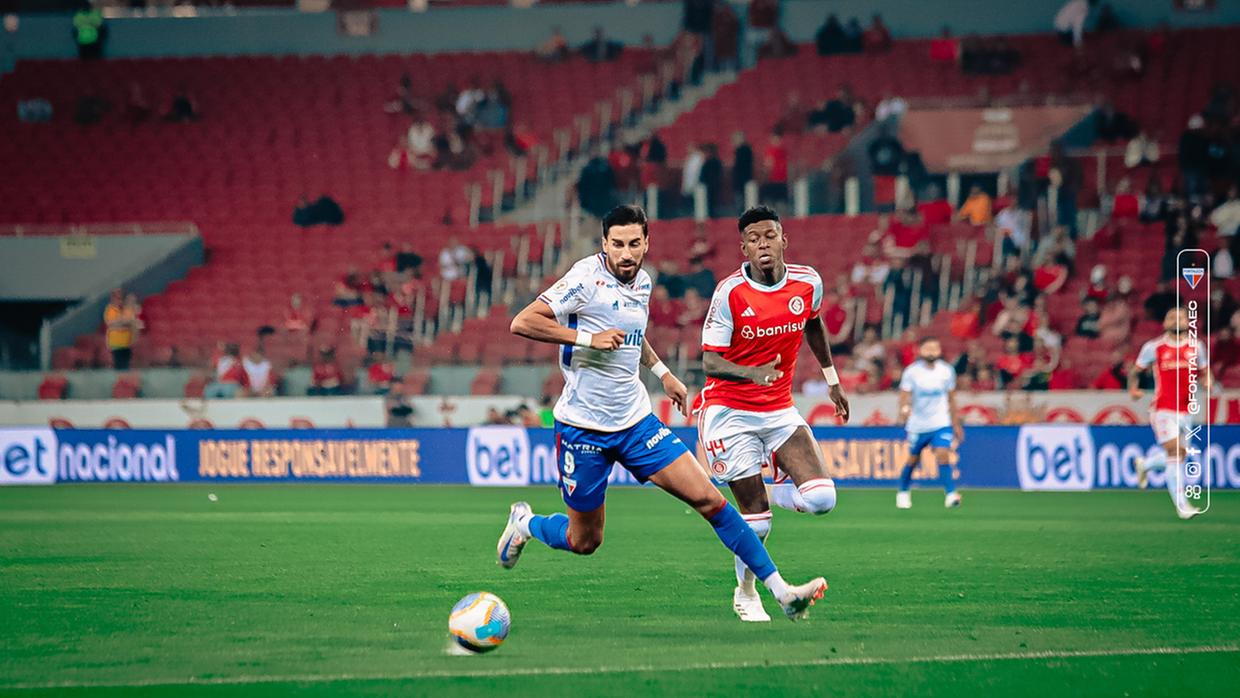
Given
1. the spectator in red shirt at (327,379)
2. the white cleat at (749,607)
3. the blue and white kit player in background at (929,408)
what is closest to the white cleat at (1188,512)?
the blue and white kit player in background at (929,408)

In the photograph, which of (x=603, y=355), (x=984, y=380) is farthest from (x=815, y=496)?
(x=984, y=380)

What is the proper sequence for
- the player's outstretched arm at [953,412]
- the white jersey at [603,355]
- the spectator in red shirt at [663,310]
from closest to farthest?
the white jersey at [603,355] → the player's outstretched arm at [953,412] → the spectator in red shirt at [663,310]

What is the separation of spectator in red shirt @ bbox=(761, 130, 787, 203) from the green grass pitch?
12411mm

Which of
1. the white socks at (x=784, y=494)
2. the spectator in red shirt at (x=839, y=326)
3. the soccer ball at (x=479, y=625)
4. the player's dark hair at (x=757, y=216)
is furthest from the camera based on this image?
the spectator in red shirt at (x=839, y=326)

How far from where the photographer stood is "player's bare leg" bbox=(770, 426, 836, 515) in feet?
32.1

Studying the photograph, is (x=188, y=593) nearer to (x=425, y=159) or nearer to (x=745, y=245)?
(x=745, y=245)

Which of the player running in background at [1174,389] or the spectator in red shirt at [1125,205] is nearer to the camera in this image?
the player running in background at [1174,389]

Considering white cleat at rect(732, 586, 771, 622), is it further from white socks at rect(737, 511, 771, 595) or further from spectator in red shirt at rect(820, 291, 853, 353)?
spectator in red shirt at rect(820, 291, 853, 353)

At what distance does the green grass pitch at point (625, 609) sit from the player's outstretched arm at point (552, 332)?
1503 mm

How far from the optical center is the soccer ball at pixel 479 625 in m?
7.97

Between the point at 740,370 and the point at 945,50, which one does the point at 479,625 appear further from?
the point at 945,50

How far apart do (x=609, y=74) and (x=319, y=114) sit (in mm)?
6076

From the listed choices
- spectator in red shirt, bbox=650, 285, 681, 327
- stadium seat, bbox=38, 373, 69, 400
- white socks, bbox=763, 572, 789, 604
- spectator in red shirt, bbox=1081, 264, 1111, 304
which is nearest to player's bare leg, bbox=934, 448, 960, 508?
spectator in red shirt, bbox=1081, 264, 1111, 304

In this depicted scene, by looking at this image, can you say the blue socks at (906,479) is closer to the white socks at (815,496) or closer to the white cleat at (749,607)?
the white socks at (815,496)
